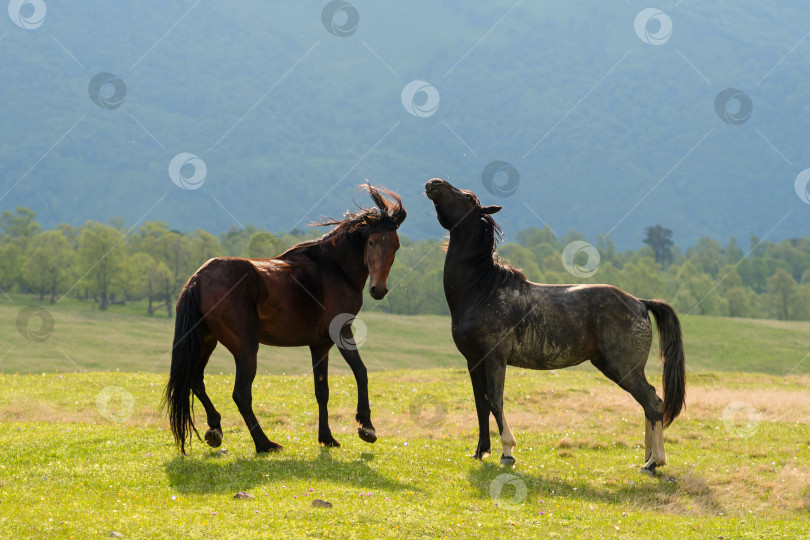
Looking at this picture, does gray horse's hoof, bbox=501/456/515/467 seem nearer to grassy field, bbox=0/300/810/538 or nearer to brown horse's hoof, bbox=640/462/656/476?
grassy field, bbox=0/300/810/538

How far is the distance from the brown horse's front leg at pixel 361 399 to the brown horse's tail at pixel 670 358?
16.1ft

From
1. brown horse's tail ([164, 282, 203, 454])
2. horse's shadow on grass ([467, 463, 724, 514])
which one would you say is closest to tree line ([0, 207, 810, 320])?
brown horse's tail ([164, 282, 203, 454])

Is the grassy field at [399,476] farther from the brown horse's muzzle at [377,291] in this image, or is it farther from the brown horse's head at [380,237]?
the brown horse's head at [380,237]

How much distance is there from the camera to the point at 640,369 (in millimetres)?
11742

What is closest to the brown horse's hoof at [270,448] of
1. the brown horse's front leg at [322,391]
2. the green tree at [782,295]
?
the brown horse's front leg at [322,391]

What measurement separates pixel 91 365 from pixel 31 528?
51.8m

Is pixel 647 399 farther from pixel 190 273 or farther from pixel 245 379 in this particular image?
pixel 190 273

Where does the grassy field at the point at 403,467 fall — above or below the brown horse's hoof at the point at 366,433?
below


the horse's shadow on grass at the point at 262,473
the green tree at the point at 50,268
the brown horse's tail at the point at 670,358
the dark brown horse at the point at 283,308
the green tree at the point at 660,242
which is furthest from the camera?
the green tree at the point at 660,242

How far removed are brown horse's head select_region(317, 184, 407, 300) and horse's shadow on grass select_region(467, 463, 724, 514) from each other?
3.28 m

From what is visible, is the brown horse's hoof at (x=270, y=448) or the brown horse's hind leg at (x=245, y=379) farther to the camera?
the brown horse's hoof at (x=270, y=448)

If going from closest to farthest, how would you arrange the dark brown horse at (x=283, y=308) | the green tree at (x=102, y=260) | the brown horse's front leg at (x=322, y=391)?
the dark brown horse at (x=283, y=308)
the brown horse's front leg at (x=322, y=391)
the green tree at (x=102, y=260)

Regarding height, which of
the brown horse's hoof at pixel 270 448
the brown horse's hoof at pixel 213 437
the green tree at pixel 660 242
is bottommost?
the brown horse's hoof at pixel 270 448

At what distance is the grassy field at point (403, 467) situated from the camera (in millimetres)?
8414
